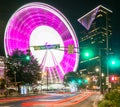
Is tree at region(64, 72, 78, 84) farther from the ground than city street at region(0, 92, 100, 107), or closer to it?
farther from the ground

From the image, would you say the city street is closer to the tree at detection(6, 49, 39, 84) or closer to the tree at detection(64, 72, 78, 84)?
the tree at detection(6, 49, 39, 84)

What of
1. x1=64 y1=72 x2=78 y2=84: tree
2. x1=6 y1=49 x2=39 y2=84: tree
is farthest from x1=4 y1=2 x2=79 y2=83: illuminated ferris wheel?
x1=64 y1=72 x2=78 y2=84: tree

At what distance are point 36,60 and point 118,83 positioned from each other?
61.6 metres

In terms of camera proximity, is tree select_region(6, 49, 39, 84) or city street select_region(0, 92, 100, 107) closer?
city street select_region(0, 92, 100, 107)

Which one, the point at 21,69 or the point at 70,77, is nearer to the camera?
the point at 21,69

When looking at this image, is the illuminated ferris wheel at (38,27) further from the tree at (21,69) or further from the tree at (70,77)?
the tree at (70,77)

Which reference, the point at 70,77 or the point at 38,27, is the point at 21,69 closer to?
the point at 38,27

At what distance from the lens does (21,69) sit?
3925 inches

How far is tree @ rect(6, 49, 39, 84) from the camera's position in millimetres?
98200

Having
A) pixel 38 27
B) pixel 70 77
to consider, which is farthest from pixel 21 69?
pixel 70 77

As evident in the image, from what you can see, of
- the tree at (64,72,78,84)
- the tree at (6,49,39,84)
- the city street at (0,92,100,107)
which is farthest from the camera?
the tree at (64,72,78,84)

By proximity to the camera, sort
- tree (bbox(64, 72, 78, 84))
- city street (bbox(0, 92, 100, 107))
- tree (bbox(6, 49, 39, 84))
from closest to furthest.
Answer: city street (bbox(0, 92, 100, 107)) < tree (bbox(6, 49, 39, 84)) < tree (bbox(64, 72, 78, 84))

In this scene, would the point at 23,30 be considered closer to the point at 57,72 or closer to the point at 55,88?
Answer: the point at 57,72

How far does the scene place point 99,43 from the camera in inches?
7264
